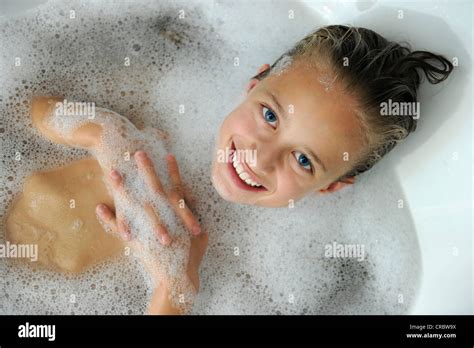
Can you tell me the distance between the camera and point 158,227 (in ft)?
3.12

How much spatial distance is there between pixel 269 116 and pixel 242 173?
0.12 metres

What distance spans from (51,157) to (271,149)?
0.49 m

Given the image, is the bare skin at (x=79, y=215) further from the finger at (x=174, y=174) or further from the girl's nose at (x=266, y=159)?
the girl's nose at (x=266, y=159)

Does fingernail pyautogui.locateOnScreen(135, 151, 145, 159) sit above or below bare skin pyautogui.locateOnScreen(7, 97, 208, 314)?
above

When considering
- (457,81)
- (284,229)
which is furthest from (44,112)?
(457,81)

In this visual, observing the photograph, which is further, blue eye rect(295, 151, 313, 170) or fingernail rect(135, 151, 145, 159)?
fingernail rect(135, 151, 145, 159)

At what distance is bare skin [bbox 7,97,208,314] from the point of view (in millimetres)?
953

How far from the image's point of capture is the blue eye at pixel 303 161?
0.80 metres

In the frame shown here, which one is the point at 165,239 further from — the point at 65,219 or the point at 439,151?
the point at 439,151

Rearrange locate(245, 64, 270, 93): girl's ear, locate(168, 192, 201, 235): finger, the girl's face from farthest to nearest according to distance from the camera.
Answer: locate(168, 192, 201, 235): finger < locate(245, 64, 270, 93): girl's ear < the girl's face

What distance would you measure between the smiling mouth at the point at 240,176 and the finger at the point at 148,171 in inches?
6.5

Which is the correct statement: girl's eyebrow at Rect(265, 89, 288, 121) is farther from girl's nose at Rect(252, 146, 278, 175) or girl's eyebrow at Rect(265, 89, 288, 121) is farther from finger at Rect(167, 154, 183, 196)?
finger at Rect(167, 154, 183, 196)
